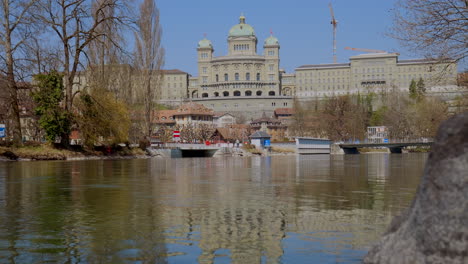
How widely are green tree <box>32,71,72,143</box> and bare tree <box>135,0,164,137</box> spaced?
1495 centimetres

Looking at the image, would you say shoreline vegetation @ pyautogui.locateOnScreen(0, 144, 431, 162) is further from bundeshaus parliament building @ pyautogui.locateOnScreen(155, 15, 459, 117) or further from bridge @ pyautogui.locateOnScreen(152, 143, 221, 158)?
bundeshaus parliament building @ pyautogui.locateOnScreen(155, 15, 459, 117)

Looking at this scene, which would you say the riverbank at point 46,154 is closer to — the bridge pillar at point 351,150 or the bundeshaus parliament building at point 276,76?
the bridge pillar at point 351,150

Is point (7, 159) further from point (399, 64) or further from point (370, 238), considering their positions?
point (399, 64)

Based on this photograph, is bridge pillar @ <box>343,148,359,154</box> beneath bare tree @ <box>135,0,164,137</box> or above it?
beneath

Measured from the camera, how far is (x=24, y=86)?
39.4 meters

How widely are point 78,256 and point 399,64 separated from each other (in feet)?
638

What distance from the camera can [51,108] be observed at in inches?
1613

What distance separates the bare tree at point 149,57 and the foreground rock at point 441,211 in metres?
52.6

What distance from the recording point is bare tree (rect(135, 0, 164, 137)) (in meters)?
56.1

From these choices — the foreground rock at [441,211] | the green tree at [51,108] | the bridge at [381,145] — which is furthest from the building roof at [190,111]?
the foreground rock at [441,211]

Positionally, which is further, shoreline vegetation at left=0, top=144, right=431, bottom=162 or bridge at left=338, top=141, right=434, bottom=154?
bridge at left=338, top=141, right=434, bottom=154

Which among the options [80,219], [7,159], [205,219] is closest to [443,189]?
[205,219]

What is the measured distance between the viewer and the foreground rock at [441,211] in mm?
4168

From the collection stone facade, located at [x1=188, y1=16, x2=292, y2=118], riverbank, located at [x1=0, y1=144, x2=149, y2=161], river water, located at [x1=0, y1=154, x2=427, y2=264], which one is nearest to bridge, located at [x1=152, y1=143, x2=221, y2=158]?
riverbank, located at [x1=0, y1=144, x2=149, y2=161]
